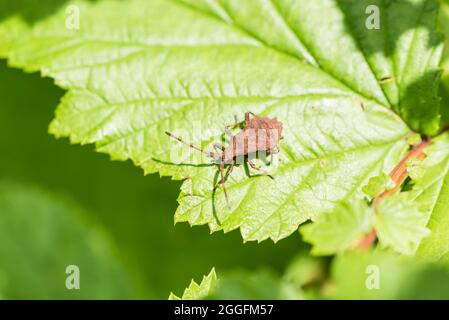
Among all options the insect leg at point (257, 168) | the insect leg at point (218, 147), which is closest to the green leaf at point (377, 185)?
the insect leg at point (257, 168)

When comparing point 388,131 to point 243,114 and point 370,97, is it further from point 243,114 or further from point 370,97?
point 243,114

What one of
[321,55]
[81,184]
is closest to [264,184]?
[321,55]

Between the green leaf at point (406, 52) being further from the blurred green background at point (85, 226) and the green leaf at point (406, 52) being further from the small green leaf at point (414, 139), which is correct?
the blurred green background at point (85, 226)

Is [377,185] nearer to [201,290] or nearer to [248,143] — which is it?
[248,143]

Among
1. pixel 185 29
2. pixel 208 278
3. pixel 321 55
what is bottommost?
pixel 208 278

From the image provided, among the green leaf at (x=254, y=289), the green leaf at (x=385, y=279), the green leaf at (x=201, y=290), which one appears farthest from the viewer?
the green leaf at (x=201, y=290)

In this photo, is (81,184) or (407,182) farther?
(81,184)

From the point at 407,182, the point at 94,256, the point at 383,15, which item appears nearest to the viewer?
the point at 407,182
